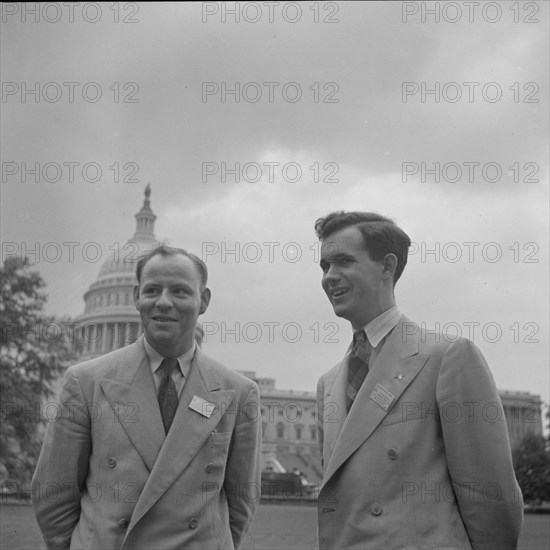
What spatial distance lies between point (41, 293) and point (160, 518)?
13536mm

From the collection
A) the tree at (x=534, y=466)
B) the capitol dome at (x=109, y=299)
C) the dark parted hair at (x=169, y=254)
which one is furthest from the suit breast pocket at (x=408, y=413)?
the capitol dome at (x=109, y=299)

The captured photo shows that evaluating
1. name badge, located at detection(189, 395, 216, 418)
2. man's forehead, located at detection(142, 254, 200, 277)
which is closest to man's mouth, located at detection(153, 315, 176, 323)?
man's forehead, located at detection(142, 254, 200, 277)

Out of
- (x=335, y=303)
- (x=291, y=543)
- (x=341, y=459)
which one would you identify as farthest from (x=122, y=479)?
(x=291, y=543)

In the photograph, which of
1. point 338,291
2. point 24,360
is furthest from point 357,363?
point 24,360

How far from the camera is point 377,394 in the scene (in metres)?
2.91

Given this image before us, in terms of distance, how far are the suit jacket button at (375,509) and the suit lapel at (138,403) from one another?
88cm

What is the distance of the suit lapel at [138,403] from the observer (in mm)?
3008

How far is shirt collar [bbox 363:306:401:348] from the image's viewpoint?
10.0 feet

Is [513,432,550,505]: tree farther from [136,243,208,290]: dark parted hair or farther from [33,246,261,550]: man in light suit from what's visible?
[136,243,208,290]: dark parted hair

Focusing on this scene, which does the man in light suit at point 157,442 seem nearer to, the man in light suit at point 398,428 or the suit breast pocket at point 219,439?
the suit breast pocket at point 219,439

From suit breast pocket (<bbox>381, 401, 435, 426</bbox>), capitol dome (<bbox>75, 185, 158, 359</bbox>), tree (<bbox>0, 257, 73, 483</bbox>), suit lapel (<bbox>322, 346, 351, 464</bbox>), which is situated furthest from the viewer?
capitol dome (<bbox>75, 185, 158, 359</bbox>)

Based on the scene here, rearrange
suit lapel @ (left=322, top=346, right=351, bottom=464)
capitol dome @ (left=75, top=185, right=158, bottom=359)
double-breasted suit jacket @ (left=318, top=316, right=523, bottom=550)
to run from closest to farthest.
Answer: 1. double-breasted suit jacket @ (left=318, top=316, right=523, bottom=550)
2. suit lapel @ (left=322, top=346, right=351, bottom=464)
3. capitol dome @ (left=75, top=185, right=158, bottom=359)

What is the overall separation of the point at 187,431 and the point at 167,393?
0.22 metres

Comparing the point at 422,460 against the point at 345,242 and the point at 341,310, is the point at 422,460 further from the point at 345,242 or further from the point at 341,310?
the point at 345,242
